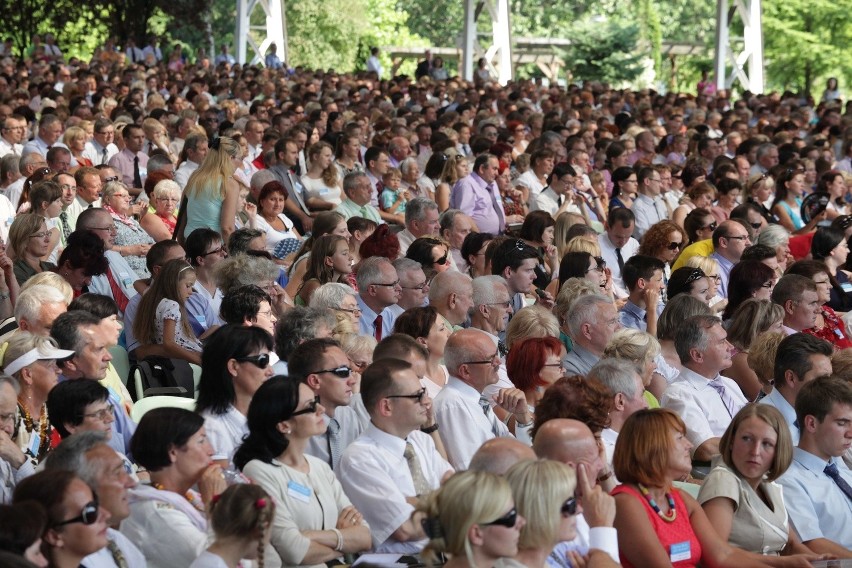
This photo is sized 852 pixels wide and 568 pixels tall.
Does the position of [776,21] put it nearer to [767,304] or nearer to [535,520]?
[767,304]

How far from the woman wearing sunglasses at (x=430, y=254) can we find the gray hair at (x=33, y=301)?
288 cm

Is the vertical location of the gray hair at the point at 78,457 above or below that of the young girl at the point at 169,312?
above

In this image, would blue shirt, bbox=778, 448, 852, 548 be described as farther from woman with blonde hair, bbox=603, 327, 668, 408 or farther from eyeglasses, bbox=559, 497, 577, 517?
eyeglasses, bbox=559, 497, 577, 517

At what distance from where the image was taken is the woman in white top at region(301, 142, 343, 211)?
12.4 m

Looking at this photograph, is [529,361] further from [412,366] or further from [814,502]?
[814,502]

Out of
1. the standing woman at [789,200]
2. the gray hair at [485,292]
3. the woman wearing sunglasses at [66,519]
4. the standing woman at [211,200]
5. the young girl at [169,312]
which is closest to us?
the woman wearing sunglasses at [66,519]

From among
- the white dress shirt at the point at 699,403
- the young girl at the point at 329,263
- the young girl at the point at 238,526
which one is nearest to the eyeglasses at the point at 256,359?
the young girl at the point at 238,526

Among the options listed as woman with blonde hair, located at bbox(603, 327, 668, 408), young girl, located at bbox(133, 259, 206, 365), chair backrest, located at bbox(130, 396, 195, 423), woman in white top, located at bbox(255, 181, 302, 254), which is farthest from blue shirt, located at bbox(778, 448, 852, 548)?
woman in white top, located at bbox(255, 181, 302, 254)

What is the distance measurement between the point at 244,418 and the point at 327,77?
19.9m

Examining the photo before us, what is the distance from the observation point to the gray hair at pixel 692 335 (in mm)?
7017

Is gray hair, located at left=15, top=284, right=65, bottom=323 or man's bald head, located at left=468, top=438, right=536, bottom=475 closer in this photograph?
man's bald head, located at left=468, top=438, right=536, bottom=475

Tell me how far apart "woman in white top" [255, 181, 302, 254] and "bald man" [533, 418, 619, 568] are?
553 centimetres

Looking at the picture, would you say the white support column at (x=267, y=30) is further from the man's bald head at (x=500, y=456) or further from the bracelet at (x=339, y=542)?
the man's bald head at (x=500, y=456)

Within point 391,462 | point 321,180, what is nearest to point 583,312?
point 391,462
